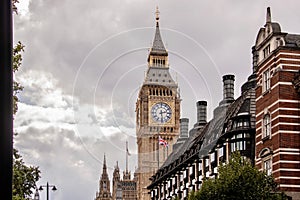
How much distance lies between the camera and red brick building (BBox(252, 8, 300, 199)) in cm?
5084

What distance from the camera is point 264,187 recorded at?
46.3m

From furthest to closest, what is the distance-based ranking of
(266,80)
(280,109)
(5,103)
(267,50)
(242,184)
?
(267,50)
(266,80)
(280,109)
(242,184)
(5,103)

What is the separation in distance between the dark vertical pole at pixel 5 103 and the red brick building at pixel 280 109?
163 ft

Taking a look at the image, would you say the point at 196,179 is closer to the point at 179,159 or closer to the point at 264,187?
the point at 179,159

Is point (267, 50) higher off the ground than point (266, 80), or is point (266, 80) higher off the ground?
point (267, 50)

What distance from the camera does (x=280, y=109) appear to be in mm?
51531

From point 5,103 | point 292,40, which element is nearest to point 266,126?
point 292,40

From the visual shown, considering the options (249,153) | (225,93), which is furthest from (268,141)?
(225,93)

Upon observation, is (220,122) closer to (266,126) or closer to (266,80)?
(266,80)

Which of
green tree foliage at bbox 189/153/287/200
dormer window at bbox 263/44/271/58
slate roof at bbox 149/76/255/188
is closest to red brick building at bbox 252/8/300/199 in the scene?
dormer window at bbox 263/44/271/58

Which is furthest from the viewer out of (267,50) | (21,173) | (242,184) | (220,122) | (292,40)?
(220,122)

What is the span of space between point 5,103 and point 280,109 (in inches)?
1989

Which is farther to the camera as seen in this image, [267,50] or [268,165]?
[267,50]

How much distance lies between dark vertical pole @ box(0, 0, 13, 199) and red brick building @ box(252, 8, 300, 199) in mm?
49793
